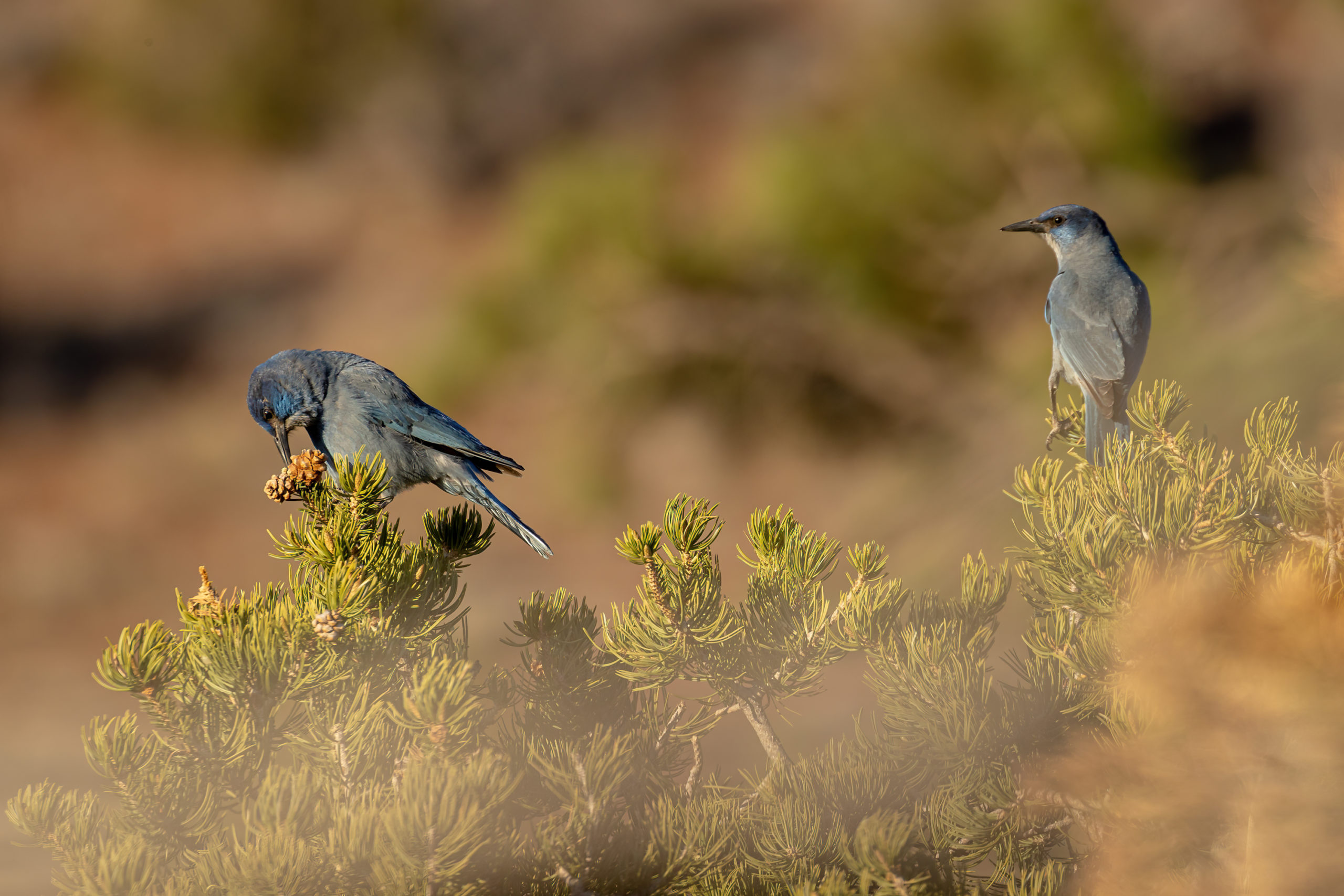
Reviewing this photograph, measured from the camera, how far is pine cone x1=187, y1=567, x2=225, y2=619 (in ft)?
1.97

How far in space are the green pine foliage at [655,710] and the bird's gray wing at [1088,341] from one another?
478 mm

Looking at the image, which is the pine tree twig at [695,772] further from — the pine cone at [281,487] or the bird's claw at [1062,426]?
the bird's claw at [1062,426]

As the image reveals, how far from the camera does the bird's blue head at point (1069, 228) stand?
158cm

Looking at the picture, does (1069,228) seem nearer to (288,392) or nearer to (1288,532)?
(1288,532)

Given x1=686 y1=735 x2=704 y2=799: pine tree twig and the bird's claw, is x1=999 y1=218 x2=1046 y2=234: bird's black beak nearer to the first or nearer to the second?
the bird's claw

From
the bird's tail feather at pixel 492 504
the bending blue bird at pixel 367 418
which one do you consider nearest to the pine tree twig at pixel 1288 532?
the bird's tail feather at pixel 492 504

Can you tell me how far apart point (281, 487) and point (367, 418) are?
604mm

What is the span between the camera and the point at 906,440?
152 inches

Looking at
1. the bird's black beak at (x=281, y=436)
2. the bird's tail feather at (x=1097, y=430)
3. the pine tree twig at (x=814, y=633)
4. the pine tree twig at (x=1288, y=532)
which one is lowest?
the pine tree twig at (x=1288, y=532)

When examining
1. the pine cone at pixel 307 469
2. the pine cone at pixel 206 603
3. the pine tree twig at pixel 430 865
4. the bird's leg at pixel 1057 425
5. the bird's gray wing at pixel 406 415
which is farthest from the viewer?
the bird's gray wing at pixel 406 415

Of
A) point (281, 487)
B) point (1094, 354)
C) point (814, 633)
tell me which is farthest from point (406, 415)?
point (1094, 354)

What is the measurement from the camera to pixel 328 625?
58cm

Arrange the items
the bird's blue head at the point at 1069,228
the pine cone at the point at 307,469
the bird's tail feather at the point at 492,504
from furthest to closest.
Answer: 1. the bird's blue head at the point at 1069,228
2. the bird's tail feather at the point at 492,504
3. the pine cone at the point at 307,469

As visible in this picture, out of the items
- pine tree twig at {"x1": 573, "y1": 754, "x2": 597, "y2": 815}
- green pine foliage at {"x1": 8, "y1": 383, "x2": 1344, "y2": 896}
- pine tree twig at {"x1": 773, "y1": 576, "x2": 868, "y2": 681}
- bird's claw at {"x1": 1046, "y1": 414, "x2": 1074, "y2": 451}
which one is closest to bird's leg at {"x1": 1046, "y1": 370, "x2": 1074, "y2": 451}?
bird's claw at {"x1": 1046, "y1": 414, "x2": 1074, "y2": 451}
